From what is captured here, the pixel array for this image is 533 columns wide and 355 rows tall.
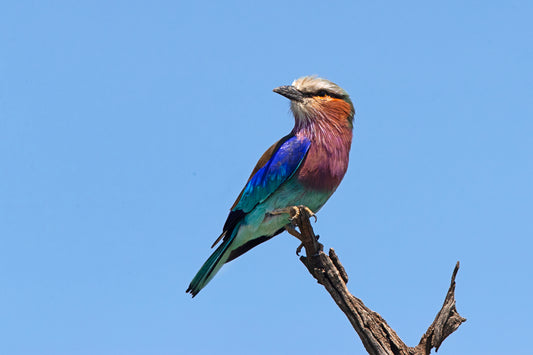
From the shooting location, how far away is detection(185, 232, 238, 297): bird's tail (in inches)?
243

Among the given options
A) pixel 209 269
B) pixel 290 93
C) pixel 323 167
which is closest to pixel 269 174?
pixel 323 167

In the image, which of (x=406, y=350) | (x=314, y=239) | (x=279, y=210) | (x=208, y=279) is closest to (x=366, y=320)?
(x=406, y=350)

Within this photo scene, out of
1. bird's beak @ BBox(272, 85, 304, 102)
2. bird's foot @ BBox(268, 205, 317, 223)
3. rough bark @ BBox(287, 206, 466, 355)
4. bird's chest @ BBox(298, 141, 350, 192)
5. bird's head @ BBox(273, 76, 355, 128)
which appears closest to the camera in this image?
rough bark @ BBox(287, 206, 466, 355)

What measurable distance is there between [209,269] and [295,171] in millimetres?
1235

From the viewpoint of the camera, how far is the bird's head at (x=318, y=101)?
6176 millimetres

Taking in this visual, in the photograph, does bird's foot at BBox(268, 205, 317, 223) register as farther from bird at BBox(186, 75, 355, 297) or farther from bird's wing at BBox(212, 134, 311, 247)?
bird's wing at BBox(212, 134, 311, 247)

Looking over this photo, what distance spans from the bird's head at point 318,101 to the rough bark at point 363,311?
1.13 m

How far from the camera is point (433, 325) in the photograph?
5070 mm

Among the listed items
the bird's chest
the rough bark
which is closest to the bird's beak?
the bird's chest

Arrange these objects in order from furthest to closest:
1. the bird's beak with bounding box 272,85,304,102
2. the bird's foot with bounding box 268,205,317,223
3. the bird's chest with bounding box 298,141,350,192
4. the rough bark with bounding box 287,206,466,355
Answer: the bird's beak with bounding box 272,85,304,102
the bird's chest with bounding box 298,141,350,192
the bird's foot with bounding box 268,205,317,223
the rough bark with bounding box 287,206,466,355

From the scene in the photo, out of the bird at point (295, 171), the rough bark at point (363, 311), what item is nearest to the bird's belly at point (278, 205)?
the bird at point (295, 171)

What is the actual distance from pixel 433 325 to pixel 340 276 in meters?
0.79

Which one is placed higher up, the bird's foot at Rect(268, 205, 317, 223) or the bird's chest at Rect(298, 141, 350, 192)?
the bird's chest at Rect(298, 141, 350, 192)

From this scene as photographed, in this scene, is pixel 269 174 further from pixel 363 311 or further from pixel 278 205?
pixel 363 311
